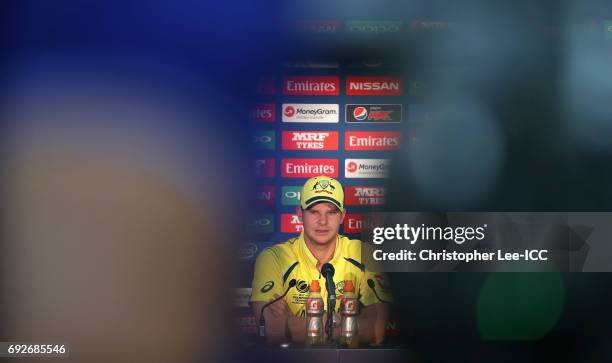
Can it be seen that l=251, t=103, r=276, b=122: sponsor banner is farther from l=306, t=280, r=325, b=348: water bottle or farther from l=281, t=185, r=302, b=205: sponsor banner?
l=306, t=280, r=325, b=348: water bottle

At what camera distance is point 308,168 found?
12.8ft

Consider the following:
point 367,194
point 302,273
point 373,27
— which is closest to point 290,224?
point 302,273

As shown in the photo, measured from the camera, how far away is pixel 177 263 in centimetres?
394

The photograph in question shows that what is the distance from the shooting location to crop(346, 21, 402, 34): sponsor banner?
392 cm

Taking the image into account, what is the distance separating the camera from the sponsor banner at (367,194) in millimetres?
3895

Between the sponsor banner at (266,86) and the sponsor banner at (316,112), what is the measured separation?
154mm

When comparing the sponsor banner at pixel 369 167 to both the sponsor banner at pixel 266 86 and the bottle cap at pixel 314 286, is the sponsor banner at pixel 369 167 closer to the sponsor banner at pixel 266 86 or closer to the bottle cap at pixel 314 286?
the sponsor banner at pixel 266 86

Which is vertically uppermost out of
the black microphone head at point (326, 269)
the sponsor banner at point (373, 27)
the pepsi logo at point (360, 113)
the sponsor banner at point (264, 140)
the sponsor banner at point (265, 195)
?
the sponsor banner at point (373, 27)

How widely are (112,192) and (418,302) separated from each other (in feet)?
7.67

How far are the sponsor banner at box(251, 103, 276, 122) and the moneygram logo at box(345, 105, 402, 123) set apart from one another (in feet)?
1.72

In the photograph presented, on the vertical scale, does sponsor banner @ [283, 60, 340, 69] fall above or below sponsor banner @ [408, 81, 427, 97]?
above

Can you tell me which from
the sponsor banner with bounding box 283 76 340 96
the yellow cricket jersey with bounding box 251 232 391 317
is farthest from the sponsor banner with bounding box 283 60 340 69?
the yellow cricket jersey with bounding box 251 232 391 317

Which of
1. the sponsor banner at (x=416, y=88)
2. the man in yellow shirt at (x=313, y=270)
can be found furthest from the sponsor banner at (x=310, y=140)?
the sponsor banner at (x=416, y=88)

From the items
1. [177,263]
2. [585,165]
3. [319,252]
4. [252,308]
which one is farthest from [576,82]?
[177,263]
